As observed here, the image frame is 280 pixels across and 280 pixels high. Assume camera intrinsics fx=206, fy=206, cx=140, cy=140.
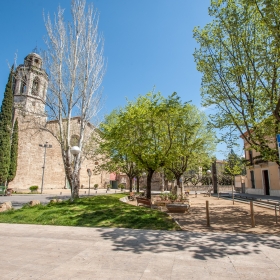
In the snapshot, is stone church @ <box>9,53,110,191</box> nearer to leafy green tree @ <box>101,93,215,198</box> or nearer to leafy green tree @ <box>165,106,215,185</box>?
leafy green tree @ <box>165,106,215,185</box>

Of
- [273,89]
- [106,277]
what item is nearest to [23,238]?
[106,277]

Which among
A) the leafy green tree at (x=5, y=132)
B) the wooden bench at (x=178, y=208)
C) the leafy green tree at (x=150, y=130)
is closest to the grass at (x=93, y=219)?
the wooden bench at (x=178, y=208)

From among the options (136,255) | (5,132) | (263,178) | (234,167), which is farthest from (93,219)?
(5,132)

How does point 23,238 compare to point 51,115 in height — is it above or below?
below

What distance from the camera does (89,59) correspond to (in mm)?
15234

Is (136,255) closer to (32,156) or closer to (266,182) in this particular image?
(266,182)

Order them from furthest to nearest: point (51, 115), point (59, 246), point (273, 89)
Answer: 1. point (51, 115)
2. point (273, 89)
3. point (59, 246)

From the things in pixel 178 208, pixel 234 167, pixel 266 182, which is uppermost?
pixel 234 167

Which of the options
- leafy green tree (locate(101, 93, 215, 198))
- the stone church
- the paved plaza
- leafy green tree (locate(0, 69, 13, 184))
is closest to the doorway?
leafy green tree (locate(101, 93, 215, 198))

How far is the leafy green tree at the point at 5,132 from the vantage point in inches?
1086

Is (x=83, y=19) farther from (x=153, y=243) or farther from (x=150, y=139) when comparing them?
(x=153, y=243)

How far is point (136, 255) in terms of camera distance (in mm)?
4648

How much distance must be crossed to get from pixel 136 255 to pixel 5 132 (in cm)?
3064

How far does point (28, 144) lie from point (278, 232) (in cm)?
3403
